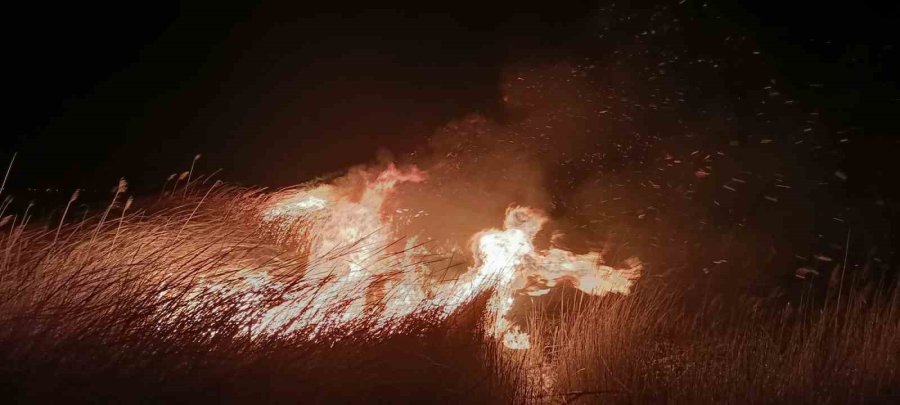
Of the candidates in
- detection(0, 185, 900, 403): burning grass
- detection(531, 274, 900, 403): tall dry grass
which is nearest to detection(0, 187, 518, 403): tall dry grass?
detection(0, 185, 900, 403): burning grass

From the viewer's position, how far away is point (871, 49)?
642cm

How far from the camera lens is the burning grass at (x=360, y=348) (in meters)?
3.70

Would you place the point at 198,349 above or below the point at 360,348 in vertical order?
above

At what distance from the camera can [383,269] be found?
20.4ft

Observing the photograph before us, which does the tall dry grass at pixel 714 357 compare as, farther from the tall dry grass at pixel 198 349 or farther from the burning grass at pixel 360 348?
the tall dry grass at pixel 198 349

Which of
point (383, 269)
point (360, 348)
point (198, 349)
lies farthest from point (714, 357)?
point (198, 349)

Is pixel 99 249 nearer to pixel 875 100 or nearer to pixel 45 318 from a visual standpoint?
pixel 45 318

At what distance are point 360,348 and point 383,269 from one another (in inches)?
76.9

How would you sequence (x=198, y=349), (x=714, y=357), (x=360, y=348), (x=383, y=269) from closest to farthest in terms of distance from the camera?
(x=198, y=349) → (x=360, y=348) → (x=714, y=357) → (x=383, y=269)

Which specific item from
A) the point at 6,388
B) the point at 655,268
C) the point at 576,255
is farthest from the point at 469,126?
the point at 6,388

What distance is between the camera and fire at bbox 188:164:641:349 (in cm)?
476

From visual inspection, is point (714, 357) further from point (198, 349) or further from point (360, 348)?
point (198, 349)

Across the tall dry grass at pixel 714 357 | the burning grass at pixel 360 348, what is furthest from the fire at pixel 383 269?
the tall dry grass at pixel 714 357

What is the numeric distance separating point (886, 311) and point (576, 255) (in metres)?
2.87
